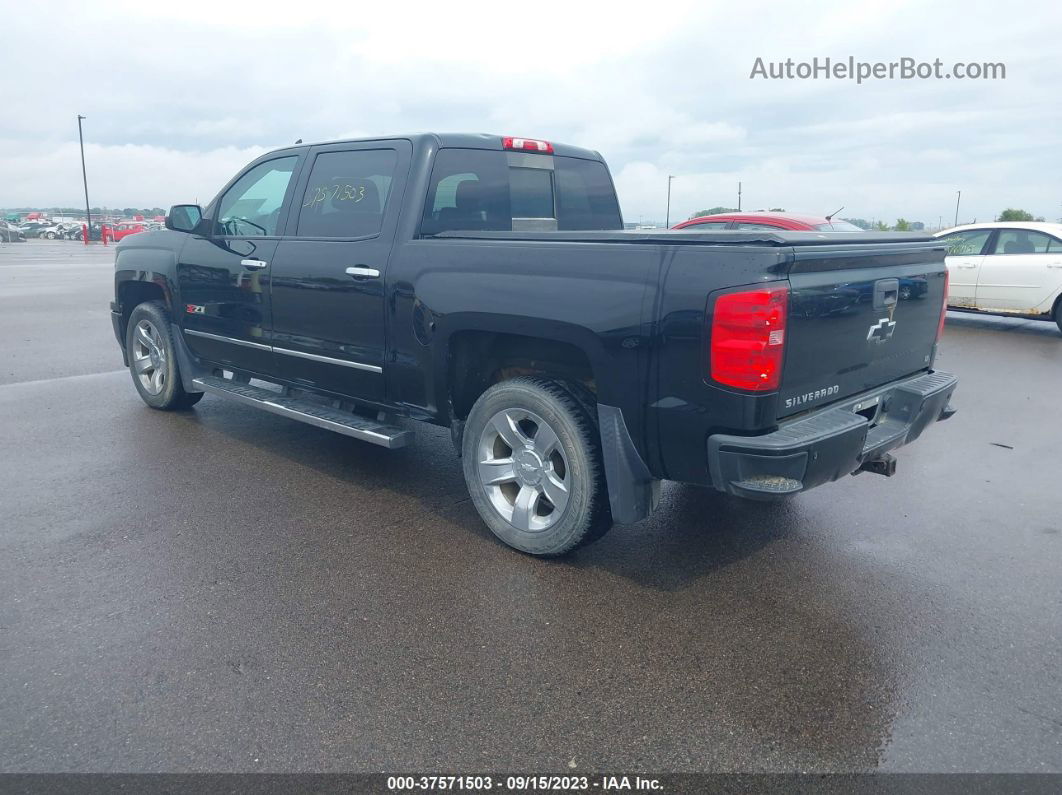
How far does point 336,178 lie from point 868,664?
383cm

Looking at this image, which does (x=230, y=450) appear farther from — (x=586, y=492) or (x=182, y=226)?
(x=586, y=492)

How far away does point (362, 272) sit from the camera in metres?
4.41

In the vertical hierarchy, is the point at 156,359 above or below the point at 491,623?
above

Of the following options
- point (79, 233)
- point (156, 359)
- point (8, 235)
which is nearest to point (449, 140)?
point (156, 359)

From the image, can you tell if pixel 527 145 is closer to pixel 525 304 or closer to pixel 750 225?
pixel 525 304

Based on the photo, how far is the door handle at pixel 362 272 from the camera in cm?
436

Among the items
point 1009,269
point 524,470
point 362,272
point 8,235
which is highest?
point 362,272

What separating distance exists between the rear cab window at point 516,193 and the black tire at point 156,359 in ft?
9.32

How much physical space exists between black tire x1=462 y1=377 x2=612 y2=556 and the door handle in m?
0.95

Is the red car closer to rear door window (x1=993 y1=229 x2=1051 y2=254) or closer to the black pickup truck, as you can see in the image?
rear door window (x1=993 y1=229 x2=1051 y2=254)

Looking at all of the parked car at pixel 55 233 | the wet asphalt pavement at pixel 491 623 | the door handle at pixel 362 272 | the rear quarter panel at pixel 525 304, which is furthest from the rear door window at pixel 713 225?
the parked car at pixel 55 233

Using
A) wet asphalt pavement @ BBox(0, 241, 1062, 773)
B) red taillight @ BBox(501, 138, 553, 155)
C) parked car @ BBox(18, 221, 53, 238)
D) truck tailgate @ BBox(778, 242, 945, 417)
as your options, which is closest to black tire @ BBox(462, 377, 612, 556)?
wet asphalt pavement @ BBox(0, 241, 1062, 773)

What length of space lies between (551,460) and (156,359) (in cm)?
412

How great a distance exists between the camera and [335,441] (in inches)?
234
